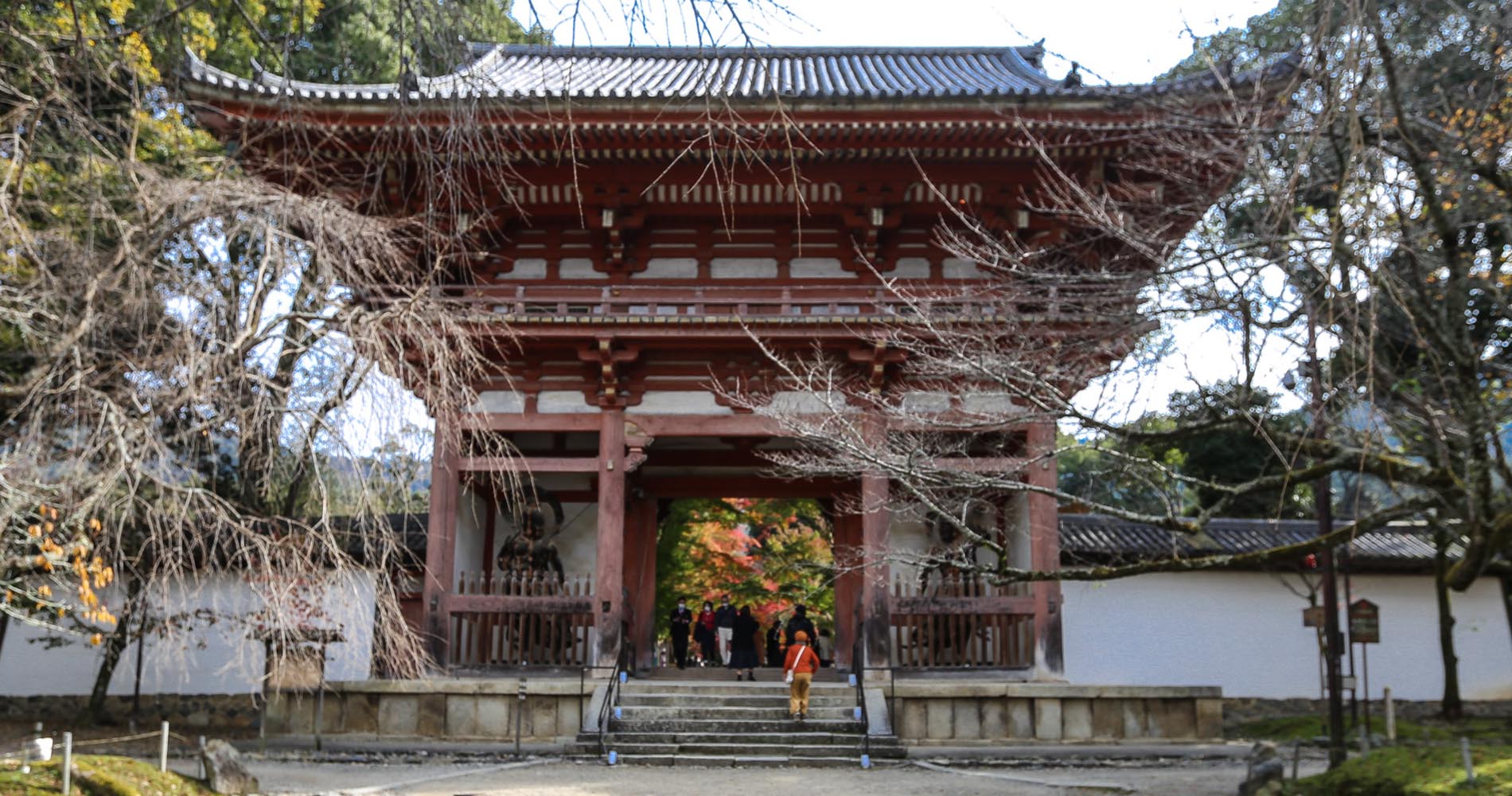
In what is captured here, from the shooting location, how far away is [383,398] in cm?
850

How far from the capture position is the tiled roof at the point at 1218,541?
15602 mm

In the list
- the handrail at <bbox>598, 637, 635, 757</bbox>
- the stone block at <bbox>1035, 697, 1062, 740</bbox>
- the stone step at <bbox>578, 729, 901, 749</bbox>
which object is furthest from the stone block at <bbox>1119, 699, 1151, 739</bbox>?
the handrail at <bbox>598, 637, 635, 757</bbox>

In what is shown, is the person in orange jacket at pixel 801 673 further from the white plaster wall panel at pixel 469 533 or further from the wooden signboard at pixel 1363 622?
the wooden signboard at pixel 1363 622

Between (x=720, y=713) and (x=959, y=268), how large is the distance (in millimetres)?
5777

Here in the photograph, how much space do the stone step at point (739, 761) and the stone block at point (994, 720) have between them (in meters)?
1.86

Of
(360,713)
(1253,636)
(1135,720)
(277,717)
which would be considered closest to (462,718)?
A: (360,713)

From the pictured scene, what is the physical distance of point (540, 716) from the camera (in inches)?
482

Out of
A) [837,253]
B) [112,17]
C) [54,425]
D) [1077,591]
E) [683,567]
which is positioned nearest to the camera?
[54,425]

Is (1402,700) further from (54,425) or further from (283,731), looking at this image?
(54,425)

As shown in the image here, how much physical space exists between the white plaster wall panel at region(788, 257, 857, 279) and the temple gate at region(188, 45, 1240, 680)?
2 centimetres

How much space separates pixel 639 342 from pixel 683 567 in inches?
502

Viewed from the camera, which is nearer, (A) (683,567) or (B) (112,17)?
(B) (112,17)

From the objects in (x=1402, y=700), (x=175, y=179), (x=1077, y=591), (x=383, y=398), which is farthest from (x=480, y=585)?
(x=1402, y=700)

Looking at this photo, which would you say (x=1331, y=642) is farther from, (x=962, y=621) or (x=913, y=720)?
(x=913, y=720)
